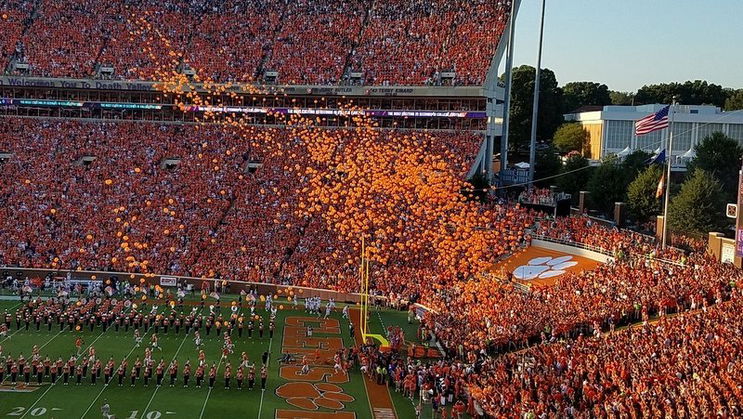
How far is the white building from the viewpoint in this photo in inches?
1871

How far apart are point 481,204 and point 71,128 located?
22456 mm

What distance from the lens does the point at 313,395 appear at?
18984 mm

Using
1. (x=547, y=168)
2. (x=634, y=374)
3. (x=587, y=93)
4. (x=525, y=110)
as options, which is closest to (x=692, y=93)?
(x=587, y=93)

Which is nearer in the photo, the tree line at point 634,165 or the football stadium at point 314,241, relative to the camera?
the football stadium at point 314,241

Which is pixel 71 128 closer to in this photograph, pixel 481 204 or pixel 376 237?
pixel 376 237

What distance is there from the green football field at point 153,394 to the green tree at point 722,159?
76.4 feet

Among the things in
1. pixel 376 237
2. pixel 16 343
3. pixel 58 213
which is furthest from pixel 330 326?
pixel 58 213

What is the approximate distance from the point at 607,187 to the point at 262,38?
20485 millimetres

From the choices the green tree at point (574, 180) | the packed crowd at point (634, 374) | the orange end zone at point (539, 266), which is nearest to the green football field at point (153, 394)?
the packed crowd at point (634, 374)

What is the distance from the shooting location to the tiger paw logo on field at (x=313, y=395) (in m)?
18.3

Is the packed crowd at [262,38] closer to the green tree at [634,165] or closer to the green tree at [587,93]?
the green tree at [634,165]

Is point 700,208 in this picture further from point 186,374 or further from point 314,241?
point 186,374

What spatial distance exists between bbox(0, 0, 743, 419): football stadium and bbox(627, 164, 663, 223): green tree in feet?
0.88

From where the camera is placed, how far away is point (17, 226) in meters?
33.5
